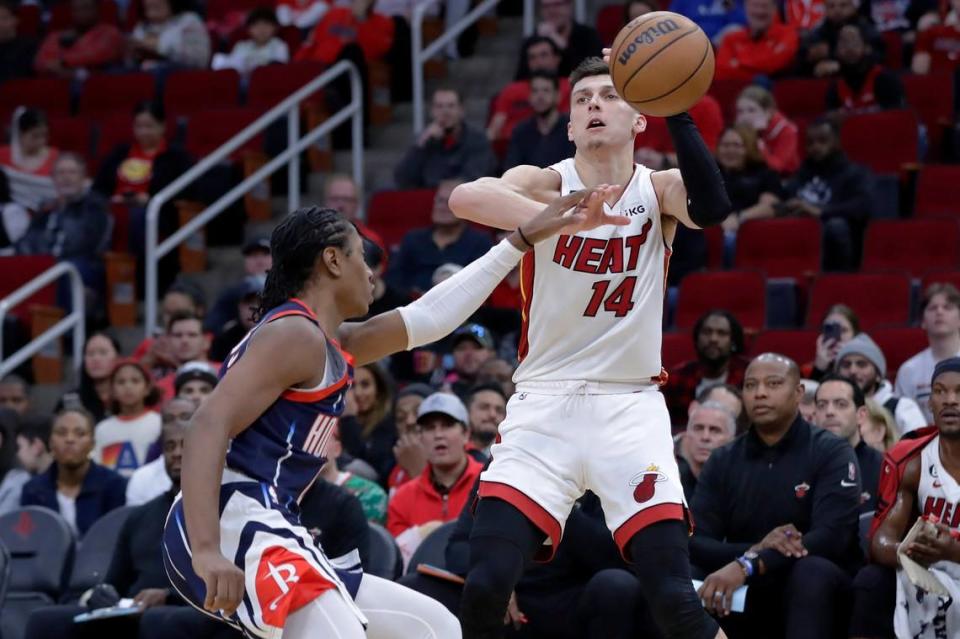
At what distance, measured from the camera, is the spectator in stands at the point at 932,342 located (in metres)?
9.04

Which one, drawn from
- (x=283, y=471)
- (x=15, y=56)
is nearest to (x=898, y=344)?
(x=283, y=471)

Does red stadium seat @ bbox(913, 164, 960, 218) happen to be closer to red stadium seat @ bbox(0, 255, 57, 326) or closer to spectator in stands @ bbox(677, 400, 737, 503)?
spectator in stands @ bbox(677, 400, 737, 503)

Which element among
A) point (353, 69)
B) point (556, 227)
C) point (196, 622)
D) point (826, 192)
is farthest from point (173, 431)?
point (353, 69)

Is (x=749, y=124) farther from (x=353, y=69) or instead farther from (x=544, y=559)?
(x=544, y=559)

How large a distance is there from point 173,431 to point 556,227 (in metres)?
3.93

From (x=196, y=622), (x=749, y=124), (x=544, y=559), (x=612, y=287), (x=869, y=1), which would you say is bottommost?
(x=196, y=622)

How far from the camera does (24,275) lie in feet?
42.6

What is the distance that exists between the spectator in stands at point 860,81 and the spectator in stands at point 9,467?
20.6 feet

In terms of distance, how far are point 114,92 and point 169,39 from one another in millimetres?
815

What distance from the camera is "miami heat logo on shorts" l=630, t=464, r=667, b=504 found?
5398 mm

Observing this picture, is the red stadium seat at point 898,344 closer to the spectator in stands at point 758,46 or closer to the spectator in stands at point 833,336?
the spectator in stands at point 833,336

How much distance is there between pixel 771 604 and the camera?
7.16m

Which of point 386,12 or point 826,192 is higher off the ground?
point 386,12

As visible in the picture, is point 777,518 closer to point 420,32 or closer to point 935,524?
point 935,524
